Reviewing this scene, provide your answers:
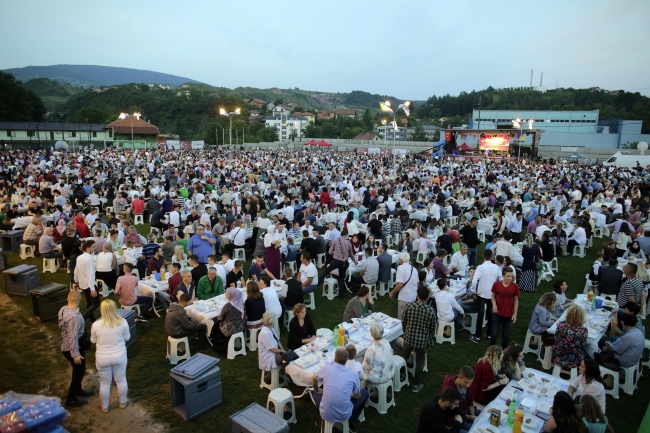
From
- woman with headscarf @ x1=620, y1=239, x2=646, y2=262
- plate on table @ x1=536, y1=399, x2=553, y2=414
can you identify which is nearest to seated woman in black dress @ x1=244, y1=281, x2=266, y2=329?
plate on table @ x1=536, y1=399, x2=553, y2=414

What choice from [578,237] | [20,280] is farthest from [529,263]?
[20,280]

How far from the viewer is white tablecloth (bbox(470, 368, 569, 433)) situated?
4234 millimetres

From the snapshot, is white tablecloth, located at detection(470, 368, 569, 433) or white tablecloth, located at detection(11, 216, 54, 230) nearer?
white tablecloth, located at detection(470, 368, 569, 433)

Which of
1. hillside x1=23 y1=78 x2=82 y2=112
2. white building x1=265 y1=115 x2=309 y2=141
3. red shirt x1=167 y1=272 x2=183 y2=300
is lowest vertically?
red shirt x1=167 y1=272 x2=183 y2=300

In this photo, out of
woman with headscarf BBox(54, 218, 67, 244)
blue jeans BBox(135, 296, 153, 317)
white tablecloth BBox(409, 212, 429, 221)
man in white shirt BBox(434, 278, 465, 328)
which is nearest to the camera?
man in white shirt BBox(434, 278, 465, 328)

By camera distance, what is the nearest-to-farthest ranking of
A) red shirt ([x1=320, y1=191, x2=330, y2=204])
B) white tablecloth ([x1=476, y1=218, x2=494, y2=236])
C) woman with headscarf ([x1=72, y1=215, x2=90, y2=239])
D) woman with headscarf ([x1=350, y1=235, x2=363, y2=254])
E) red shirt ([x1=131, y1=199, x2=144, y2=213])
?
woman with headscarf ([x1=350, y1=235, x2=363, y2=254]), woman with headscarf ([x1=72, y1=215, x2=90, y2=239]), white tablecloth ([x1=476, y1=218, x2=494, y2=236]), red shirt ([x1=131, y1=199, x2=144, y2=213]), red shirt ([x1=320, y1=191, x2=330, y2=204])

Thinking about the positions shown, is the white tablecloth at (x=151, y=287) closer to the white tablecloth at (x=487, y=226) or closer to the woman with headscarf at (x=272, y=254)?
the woman with headscarf at (x=272, y=254)

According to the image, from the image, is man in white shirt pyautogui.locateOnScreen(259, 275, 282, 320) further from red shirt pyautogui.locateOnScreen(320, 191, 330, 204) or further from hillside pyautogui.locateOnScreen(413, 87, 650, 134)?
Answer: hillside pyautogui.locateOnScreen(413, 87, 650, 134)

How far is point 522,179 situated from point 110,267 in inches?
884

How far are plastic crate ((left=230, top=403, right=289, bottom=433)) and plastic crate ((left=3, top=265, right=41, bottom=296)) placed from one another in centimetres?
742

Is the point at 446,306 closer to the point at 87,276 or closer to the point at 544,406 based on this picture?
the point at 544,406

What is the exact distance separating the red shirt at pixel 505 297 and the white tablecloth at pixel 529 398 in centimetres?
142

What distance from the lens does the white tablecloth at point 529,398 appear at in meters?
4.23

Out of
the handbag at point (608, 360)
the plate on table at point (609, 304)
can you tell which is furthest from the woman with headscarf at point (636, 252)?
the handbag at point (608, 360)
